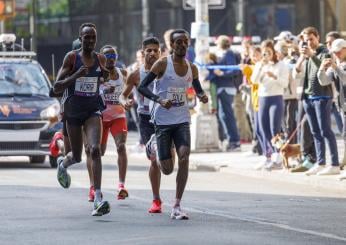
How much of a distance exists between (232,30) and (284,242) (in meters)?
22.5

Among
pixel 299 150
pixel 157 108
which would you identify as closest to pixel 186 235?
pixel 157 108

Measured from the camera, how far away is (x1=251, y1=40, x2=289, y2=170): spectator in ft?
67.4

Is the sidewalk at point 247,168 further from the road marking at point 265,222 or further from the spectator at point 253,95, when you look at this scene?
the road marking at point 265,222

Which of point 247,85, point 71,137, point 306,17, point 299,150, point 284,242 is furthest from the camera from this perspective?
Result: point 306,17

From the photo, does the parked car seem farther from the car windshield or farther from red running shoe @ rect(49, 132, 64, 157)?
red running shoe @ rect(49, 132, 64, 157)

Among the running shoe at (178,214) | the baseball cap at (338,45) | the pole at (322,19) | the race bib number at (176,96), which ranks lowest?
the running shoe at (178,214)

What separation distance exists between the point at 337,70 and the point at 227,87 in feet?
22.3

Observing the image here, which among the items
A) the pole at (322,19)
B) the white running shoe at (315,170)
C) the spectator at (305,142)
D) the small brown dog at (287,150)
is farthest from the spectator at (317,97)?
the pole at (322,19)

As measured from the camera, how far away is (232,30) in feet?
112

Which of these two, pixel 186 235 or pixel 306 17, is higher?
pixel 306 17

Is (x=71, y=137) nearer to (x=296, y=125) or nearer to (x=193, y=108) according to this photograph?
(x=296, y=125)

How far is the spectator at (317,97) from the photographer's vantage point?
19000 millimetres

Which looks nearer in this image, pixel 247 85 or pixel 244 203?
pixel 244 203

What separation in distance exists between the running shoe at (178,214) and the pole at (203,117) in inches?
407
